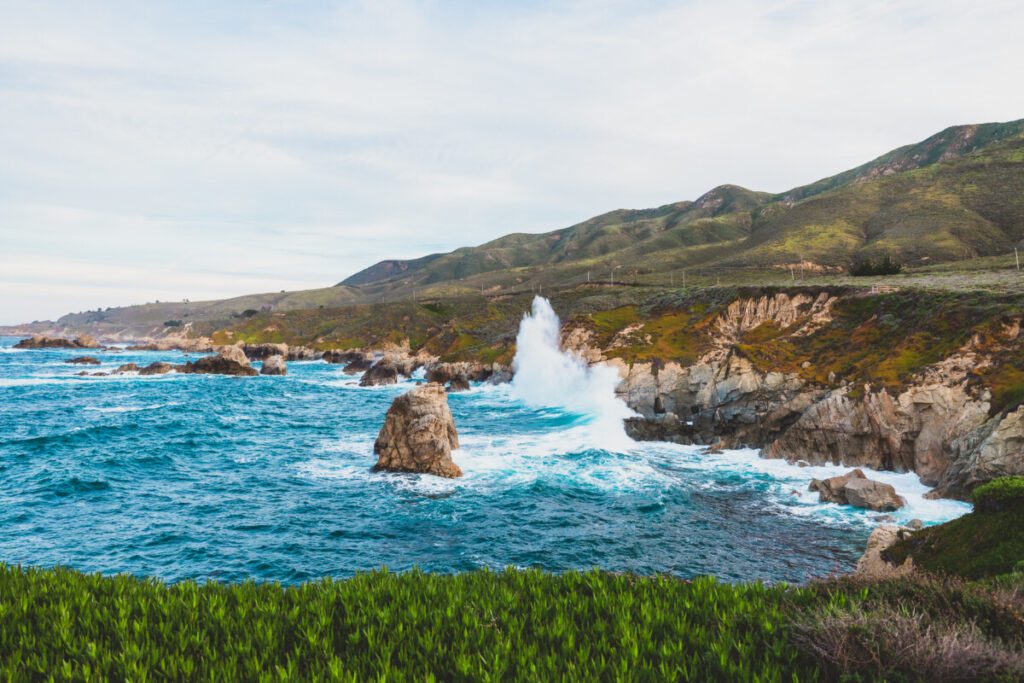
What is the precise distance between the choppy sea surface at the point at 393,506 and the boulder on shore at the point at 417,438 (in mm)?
1263

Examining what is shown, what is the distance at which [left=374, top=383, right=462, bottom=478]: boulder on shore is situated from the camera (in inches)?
1227

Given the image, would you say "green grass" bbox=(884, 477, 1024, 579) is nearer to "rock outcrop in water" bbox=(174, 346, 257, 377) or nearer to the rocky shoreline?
the rocky shoreline

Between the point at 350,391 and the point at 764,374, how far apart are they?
5363cm

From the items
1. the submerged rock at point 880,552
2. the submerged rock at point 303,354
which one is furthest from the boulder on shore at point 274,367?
the submerged rock at point 880,552

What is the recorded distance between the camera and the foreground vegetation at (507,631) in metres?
6.10

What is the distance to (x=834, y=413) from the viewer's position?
3222 cm

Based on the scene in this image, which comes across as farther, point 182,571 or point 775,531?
point 775,531

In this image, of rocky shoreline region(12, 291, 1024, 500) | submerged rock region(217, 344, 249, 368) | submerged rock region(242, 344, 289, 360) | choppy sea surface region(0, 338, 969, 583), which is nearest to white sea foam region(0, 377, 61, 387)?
submerged rock region(217, 344, 249, 368)

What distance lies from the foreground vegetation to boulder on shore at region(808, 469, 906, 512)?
55.0 feet

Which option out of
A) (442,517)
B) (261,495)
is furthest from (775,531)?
(261,495)

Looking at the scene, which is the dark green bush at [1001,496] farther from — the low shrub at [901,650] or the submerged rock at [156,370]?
the submerged rock at [156,370]

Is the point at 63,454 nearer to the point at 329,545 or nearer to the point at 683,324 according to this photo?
the point at 329,545

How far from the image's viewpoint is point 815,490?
26438mm

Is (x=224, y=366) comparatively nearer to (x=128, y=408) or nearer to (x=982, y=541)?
(x=128, y=408)
